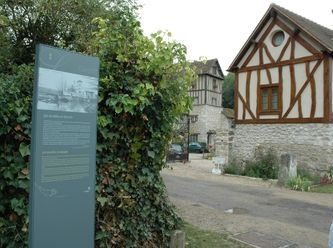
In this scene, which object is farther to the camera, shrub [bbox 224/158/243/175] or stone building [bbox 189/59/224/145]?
stone building [bbox 189/59/224/145]

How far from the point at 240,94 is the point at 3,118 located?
17688 mm

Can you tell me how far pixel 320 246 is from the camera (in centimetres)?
650

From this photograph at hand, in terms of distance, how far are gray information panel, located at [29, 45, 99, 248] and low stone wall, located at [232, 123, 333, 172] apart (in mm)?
15460

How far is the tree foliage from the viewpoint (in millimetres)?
4000

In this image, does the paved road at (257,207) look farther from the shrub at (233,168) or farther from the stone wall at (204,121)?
the stone wall at (204,121)

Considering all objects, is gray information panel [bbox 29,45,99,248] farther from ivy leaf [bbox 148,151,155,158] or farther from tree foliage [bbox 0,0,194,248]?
ivy leaf [bbox 148,151,155,158]

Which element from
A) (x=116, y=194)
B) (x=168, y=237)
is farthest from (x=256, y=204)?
(x=116, y=194)

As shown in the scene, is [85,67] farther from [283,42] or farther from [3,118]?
[283,42]

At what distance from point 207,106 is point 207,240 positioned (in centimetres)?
3832

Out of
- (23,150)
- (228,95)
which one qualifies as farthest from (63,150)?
(228,95)

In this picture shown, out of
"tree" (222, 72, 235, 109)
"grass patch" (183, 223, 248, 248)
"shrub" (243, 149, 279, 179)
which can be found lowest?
"grass patch" (183, 223, 248, 248)

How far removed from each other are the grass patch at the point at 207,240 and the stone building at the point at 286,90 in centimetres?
1195

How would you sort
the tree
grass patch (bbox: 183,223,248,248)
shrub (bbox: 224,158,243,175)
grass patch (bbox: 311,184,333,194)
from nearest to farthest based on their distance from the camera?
grass patch (bbox: 183,223,248,248) < grass patch (bbox: 311,184,333,194) < shrub (bbox: 224,158,243,175) < the tree

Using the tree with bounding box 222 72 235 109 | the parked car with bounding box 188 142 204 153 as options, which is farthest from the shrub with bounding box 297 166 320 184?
the tree with bounding box 222 72 235 109
